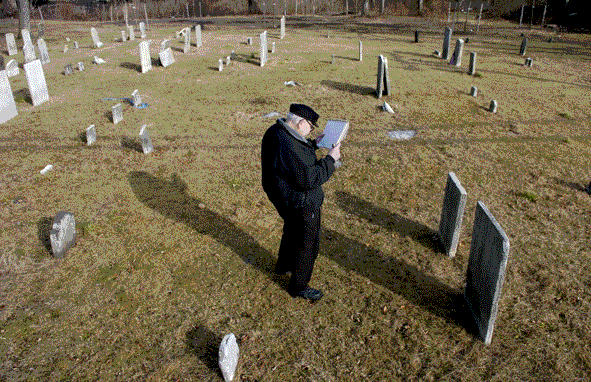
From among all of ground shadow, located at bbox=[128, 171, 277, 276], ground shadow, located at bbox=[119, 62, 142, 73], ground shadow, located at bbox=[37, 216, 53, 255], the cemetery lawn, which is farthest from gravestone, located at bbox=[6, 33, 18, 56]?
ground shadow, located at bbox=[37, 216, 53, 255]

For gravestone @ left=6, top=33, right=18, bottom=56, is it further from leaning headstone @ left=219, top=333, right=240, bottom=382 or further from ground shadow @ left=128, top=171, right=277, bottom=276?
leaning headstone @ left=219, top=333, right=240, bottom=382

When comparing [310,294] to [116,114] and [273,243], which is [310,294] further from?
[116,114]

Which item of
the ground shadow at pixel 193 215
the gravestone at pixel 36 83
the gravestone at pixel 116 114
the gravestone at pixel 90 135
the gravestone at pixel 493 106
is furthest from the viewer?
the gravestone at pixel 493 106

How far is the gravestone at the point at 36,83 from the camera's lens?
9.87 meters

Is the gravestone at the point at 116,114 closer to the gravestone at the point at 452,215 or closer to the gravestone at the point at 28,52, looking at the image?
the gravestone at the point at 28,52

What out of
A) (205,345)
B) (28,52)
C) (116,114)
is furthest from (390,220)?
(28,52)

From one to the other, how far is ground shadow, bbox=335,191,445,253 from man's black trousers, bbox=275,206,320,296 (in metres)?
1.85

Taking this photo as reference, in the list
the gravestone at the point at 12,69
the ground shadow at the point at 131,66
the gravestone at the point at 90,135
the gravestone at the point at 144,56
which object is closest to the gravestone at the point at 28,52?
the gravestone at the point at 12,69

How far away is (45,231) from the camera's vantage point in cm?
536

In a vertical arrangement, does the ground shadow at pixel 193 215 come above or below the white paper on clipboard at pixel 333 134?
below

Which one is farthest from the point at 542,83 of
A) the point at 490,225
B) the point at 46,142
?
the point at 46,142

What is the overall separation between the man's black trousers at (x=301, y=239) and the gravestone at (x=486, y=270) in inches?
61.1

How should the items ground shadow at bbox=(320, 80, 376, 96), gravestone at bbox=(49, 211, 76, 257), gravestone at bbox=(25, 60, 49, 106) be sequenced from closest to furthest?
gravestone at bbox=(49, 211, 76, 257) → gravestone at bbox=(25, 60, 49, 106) → ground shadow at bbox=(320, 80, 376, 96)

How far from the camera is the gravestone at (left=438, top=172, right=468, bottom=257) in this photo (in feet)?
15.0
